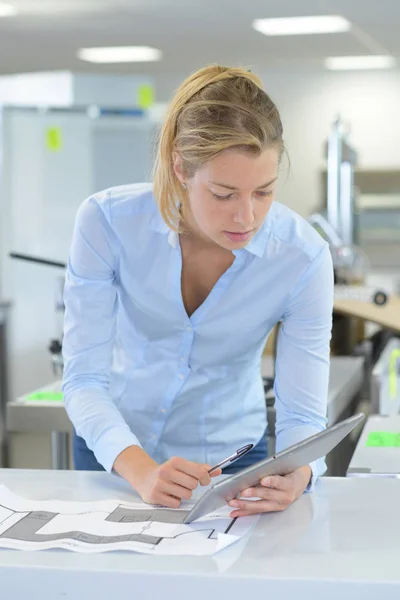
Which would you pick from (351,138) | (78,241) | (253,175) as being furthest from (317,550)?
(351,138)

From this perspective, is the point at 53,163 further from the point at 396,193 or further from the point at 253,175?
the point at 253,175

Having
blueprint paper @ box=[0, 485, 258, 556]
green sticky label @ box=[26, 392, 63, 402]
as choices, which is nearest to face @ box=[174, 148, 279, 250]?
blueprint paper @ box=[0, 485, 258, 556]

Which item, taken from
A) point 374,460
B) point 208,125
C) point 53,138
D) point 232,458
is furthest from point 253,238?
A: point 53,138

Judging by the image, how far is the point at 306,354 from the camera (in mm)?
1521

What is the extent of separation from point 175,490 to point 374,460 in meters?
0.54

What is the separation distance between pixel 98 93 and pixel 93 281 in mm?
4461

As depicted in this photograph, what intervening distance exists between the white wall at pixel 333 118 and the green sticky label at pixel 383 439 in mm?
5467

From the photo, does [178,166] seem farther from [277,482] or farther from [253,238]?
[277,482]

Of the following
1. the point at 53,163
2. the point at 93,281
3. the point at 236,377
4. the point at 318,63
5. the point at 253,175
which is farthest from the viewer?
the point at 318,63

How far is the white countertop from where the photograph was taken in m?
1.04

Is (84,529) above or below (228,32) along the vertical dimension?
below

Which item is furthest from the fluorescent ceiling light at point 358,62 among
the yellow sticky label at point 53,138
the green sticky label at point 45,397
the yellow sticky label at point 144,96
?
the green sticky label at point 45,397

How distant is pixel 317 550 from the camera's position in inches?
44.8

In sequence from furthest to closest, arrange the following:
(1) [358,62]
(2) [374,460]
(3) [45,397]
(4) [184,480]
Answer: (1) [358,62] < (3) [45,397] < (2) [374,460] < (4) [184,480]
